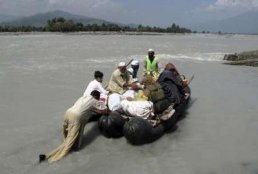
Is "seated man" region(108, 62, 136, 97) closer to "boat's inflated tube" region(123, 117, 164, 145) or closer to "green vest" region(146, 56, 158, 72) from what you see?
"boat's inflated tube" region(123, 117, 164, 145)

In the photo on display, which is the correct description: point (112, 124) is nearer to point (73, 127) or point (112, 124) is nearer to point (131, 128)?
point (131, 128)

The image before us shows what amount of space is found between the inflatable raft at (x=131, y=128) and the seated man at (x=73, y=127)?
1.91ft

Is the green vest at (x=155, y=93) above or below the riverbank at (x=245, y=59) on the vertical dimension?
above

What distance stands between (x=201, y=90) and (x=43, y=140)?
27.0 feet

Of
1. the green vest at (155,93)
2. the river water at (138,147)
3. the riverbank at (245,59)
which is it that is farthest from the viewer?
the riverbank at (245,59)

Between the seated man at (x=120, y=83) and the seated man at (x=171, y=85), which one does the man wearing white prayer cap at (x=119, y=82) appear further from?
the seated man at (x=171, y=85)

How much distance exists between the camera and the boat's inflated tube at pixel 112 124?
9.20m

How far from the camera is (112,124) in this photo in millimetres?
9188

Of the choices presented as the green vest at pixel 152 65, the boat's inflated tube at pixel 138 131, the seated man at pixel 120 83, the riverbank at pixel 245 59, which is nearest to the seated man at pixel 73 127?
the boat's inflated tube at pixel 138 131

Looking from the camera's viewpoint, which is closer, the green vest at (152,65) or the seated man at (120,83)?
the seated man at (120,83)

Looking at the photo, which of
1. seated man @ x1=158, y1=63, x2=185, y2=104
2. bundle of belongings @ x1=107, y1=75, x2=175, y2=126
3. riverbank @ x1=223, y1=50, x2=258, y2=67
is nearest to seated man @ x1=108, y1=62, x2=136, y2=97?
bundle of belongings @ x1=107, y1=75, x2=175, y2=126

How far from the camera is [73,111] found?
851 centimetres

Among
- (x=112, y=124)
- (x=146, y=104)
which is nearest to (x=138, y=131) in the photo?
(x=112, y=124)

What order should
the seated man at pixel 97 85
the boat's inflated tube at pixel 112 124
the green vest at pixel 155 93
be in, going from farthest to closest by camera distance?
the green vest at pixel 155 93
the seated man at pixel 97 85
the boat's inflated tube at pixel 112 124
